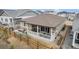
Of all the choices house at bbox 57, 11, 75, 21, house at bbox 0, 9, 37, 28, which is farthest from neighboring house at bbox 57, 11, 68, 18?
house at bbox 0, 9, 37, 28

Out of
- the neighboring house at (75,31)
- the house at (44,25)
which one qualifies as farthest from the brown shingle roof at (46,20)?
the neighboring house at (75,31)

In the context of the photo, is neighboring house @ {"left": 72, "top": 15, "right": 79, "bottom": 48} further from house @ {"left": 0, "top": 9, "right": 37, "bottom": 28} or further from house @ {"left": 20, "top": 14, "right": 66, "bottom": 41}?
house @ {"left": 0, "top": 9, "right": 37, "bottom": 28}

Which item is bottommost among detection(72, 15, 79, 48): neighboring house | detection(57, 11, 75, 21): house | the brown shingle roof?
detection(72, 15, 79, 48): neighboring house

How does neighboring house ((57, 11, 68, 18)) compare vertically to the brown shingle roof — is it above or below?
above

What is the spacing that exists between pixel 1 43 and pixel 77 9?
3.76 feet

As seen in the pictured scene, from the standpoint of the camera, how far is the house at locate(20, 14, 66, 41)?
7.32ft

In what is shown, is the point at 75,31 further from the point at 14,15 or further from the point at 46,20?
the point at 14,15

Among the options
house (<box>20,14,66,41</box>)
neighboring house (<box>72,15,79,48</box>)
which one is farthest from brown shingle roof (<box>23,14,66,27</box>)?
neighboring house (<box>72,15,79,48</box>)

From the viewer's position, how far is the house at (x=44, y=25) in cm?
223

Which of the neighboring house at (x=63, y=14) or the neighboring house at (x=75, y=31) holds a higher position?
the neighboring house at (x=63, y=14)

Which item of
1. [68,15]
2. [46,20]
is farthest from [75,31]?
[46,20]

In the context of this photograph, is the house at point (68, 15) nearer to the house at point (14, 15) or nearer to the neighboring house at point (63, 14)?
the neighboring house at point (63, 14)

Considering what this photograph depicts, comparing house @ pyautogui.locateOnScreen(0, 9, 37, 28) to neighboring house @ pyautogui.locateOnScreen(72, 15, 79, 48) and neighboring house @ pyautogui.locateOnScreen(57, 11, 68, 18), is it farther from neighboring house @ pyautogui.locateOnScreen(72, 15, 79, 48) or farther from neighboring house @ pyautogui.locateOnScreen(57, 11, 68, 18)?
neighboring house @ pyautogui.locateOnScreen(72, 15, 79, 48)

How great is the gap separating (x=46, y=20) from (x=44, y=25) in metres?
0.08
